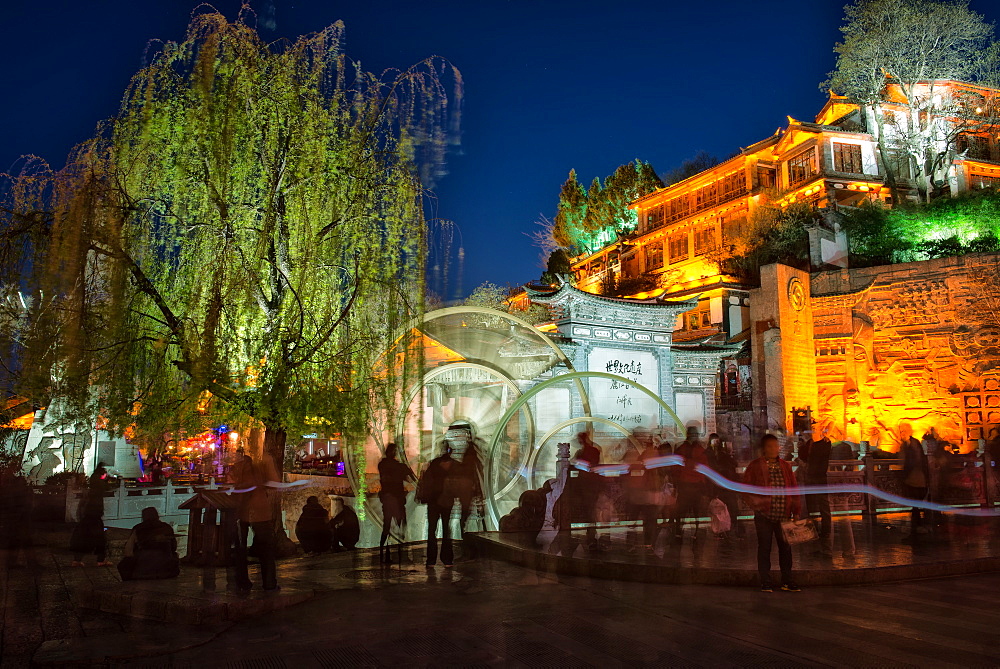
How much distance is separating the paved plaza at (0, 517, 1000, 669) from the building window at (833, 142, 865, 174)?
1380 inches

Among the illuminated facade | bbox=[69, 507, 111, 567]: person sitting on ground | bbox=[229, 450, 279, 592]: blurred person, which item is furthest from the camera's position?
the illuminated facade

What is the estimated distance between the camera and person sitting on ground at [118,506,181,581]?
8.83 meters

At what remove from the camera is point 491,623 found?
6680mm

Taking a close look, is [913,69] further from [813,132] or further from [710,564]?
[710,564]

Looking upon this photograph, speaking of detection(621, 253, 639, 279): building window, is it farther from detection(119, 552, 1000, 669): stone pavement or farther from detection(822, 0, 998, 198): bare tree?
detection(119, 552, 1000, 669): stone pavement

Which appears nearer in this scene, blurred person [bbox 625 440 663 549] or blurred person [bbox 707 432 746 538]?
blurred person [bbox 625 440 663 549]

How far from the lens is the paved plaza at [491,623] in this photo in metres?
5.59

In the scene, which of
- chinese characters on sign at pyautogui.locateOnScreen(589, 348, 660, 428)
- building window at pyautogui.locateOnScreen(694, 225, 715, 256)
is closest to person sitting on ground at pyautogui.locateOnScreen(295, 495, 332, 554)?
chinese characters on sign at pyautogui.locateOnScreen(589, 348, 660, 428)

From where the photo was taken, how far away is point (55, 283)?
9930 mm

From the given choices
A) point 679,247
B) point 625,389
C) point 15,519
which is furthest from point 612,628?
point 679,247

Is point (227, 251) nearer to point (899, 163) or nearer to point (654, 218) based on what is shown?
point (899, 163)

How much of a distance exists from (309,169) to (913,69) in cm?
3445

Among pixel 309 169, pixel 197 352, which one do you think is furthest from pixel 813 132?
pixel 197 352

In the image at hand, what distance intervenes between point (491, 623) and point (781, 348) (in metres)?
25.4
